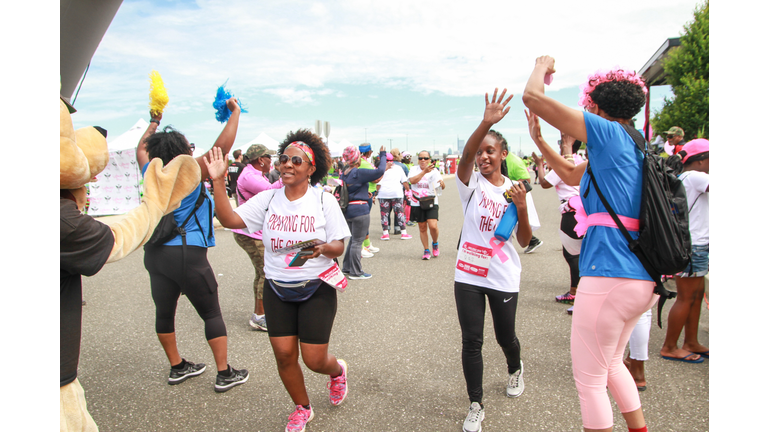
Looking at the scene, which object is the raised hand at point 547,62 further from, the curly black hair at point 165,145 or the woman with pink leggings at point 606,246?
the curly black hair at point 165,145

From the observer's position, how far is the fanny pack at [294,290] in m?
2.71

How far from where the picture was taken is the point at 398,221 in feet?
34.0

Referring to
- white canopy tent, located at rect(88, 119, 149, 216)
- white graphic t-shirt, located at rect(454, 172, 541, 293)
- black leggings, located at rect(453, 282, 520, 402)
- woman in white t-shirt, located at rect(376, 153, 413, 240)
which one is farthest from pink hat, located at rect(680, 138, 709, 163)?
white canopy tent, located at rect(88, 119, 149, 216)

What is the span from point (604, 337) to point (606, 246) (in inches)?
16.2

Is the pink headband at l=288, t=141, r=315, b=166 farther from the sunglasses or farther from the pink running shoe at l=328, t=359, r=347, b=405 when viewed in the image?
the pink running shoe at l=328, t=359, r=347, b=405

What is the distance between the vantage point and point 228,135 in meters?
2.93

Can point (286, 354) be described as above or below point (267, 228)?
below

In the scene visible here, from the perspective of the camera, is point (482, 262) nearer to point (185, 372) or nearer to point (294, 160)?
point (294, 160)

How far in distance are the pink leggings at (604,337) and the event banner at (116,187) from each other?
536 inches

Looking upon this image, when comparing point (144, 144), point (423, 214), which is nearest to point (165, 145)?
point (144, 144)

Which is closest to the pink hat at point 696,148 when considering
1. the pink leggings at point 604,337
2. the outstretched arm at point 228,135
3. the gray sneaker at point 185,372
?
the pink leggings at point 604,337
